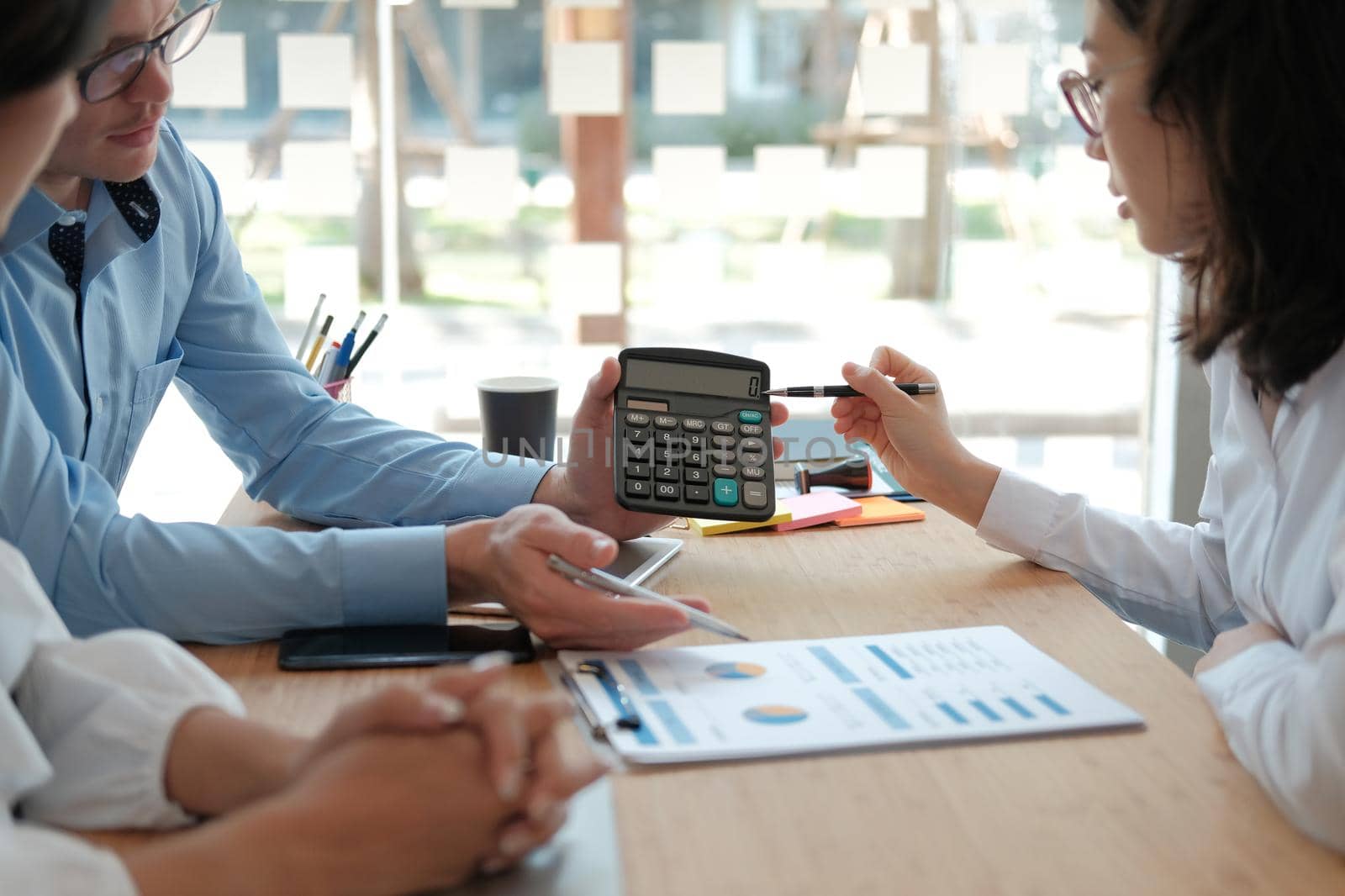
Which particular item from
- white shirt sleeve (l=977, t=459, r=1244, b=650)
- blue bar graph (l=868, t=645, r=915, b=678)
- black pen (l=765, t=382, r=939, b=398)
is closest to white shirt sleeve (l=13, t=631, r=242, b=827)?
blue bar graph (l=868, t=645, r=915, b=678)

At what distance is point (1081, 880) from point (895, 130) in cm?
210

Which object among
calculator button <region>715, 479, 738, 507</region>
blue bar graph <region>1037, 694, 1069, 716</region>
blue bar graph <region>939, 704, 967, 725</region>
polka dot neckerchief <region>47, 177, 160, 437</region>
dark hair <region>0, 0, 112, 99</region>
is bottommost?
blue bar graph <region>1037, 694, 1069, 716</region>

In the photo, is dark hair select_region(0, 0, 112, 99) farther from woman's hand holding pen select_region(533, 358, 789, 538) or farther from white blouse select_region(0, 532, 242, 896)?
woman's hand holding pen select_region(533, 358, 789, 538)

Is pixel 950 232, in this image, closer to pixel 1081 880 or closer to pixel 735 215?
pixel 735 215

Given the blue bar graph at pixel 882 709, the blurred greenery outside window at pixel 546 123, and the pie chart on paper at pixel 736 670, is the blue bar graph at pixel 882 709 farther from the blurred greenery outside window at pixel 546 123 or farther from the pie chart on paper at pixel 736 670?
the blurred greenery outside window at pixel 546 123

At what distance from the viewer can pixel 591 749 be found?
0.90m

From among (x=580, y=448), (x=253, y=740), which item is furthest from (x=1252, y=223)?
(x=253, y=740)

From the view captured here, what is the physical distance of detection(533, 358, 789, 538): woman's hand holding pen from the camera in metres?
1.39

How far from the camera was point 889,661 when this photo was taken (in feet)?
3.45

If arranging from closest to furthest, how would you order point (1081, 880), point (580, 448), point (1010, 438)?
point (1081, 880) < point (580, 448) < point (1010, 438)

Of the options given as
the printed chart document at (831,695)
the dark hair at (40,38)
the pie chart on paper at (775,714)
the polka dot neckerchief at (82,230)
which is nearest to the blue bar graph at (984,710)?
the printed chart document at (831,695)

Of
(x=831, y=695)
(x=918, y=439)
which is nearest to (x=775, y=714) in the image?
(x=831, y=695)

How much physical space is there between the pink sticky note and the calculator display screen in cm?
16

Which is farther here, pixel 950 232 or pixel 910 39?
pixel 950 232
